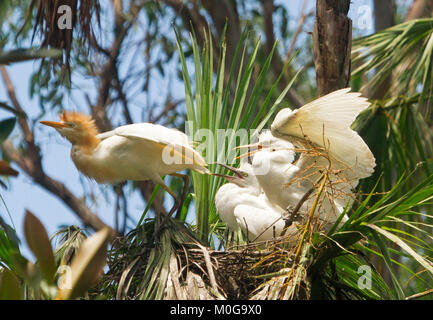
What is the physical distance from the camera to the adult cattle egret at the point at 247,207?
114 inches

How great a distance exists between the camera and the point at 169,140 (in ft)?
8.50

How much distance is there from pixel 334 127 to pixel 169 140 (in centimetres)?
70

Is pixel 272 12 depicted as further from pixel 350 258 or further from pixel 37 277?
pixel 37 277

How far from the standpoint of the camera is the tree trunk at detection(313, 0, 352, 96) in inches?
118

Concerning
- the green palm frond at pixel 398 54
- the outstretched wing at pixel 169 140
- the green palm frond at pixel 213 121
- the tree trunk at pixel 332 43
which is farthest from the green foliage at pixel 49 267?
the green palm frond at pixel 398 54

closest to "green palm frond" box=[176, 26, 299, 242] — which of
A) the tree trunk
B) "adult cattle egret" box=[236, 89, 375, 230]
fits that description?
the tree trunk

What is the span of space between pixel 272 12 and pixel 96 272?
4975 mm

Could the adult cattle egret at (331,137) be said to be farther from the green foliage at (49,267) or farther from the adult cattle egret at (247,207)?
the green foliage at (49,267)

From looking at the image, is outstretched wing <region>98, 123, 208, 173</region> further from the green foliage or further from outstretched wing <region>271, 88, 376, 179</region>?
the green foliage

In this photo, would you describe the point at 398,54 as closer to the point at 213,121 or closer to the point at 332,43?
the point at 332,43

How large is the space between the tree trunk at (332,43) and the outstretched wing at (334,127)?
21.7 inches

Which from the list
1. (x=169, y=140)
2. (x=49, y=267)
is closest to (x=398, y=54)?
(x=169, y=140)
